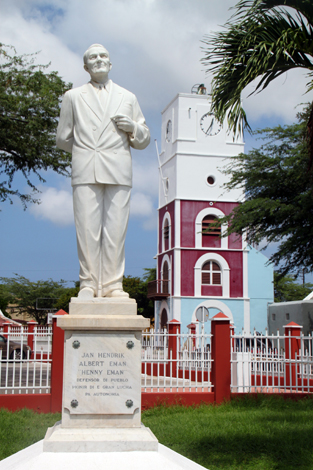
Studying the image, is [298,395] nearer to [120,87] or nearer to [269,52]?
[269,52]

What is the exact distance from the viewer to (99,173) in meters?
4.57

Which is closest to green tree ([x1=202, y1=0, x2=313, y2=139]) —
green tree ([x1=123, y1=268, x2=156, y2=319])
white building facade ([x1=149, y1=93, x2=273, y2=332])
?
white building facade ([x1=149, y1=93, x2=273, y2=332])

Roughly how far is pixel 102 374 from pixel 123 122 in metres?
2.16

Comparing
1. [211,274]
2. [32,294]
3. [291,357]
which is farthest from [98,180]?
[32,294]

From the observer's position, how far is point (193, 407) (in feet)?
31.1

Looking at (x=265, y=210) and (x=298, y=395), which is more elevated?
(x=265, y=210)

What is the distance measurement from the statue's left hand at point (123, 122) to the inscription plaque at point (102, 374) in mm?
1804

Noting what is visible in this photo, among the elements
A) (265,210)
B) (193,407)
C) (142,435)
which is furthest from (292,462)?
(265,210)

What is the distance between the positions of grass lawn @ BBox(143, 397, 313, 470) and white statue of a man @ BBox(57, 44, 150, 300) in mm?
2449

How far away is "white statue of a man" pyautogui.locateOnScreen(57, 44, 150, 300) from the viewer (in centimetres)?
456

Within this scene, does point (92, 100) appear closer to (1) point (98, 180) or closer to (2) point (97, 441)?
(1) point (98, 180)

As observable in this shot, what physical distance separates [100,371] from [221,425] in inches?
143

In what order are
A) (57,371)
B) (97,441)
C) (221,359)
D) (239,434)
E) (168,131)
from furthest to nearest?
(168,131) < (221,359) < (57,371) < (239,434) < (97,441)

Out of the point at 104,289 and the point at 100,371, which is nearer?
the point at 100,371
